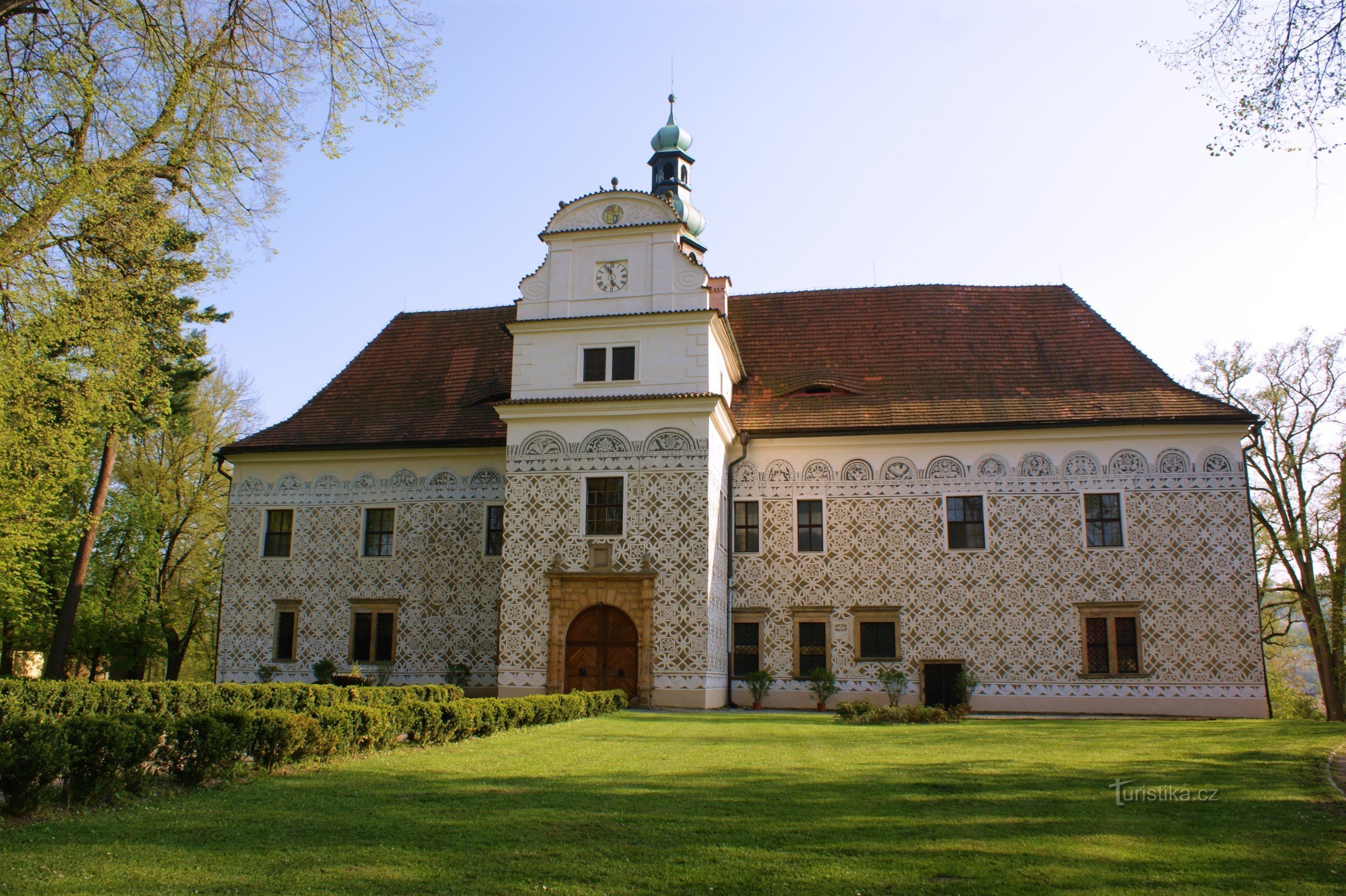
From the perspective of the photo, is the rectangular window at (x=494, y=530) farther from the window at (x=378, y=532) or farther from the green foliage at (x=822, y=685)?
the green foliage at (x=822, y=685)

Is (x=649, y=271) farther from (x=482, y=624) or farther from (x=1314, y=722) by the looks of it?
(x=1314, y=722)

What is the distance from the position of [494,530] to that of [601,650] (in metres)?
4.75

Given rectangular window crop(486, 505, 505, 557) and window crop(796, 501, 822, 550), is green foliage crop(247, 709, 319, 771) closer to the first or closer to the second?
rectangular window crop(486, 505, 505, 557)

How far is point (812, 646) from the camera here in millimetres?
22500

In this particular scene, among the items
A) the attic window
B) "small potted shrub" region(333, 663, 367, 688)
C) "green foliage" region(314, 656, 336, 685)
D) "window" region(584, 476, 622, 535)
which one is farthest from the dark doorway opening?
"green foliage" region(314, 656, 336, 685)

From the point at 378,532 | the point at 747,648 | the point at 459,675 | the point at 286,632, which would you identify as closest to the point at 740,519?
the point at 747,648

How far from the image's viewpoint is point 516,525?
850 inches

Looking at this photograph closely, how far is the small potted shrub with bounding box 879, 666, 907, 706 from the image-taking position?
21.6m

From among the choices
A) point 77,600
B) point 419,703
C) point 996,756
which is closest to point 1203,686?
point 996,756

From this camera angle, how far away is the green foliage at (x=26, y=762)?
24.1 ft

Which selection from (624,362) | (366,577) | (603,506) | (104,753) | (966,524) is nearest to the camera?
(104,753)

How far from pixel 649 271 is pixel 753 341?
5388mm

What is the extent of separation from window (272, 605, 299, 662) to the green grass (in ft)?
47.6

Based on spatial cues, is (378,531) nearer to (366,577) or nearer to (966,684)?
(366,577)
